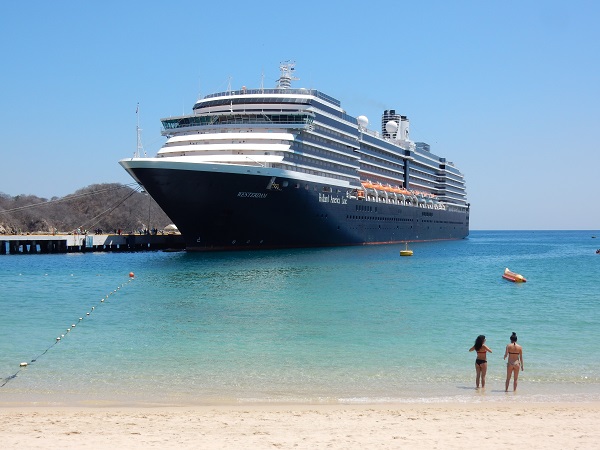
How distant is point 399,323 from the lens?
2197 centimetres

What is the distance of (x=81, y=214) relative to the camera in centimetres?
12244

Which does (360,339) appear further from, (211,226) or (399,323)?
(211,226)

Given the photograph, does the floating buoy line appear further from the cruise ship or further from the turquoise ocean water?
the cruise ship

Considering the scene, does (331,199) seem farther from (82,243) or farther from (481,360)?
(481,360)

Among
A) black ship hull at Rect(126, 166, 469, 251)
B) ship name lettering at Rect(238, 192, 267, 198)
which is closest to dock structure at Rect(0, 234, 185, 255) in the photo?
black ship hull at Rect(126, 166, 469, 251)

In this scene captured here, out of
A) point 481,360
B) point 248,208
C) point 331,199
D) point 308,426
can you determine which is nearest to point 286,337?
point 481,360

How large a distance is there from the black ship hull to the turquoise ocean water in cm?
871

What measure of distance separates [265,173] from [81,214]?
84.5 metres

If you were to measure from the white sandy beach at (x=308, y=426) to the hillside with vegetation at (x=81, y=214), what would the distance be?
91.0 m

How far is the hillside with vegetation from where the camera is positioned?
10438cm

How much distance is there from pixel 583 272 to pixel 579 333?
27.8 meters

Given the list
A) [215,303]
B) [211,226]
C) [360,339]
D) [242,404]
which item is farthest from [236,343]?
[211,226]

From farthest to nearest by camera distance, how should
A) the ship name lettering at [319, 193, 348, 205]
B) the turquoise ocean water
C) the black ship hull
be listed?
1. the ship name lettering at [319, 193, 348, 205]
2. the black ship hull
3. the turquoise ocean water

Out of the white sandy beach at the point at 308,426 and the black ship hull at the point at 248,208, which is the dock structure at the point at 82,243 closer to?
the black ship hull at the point at 248,208
